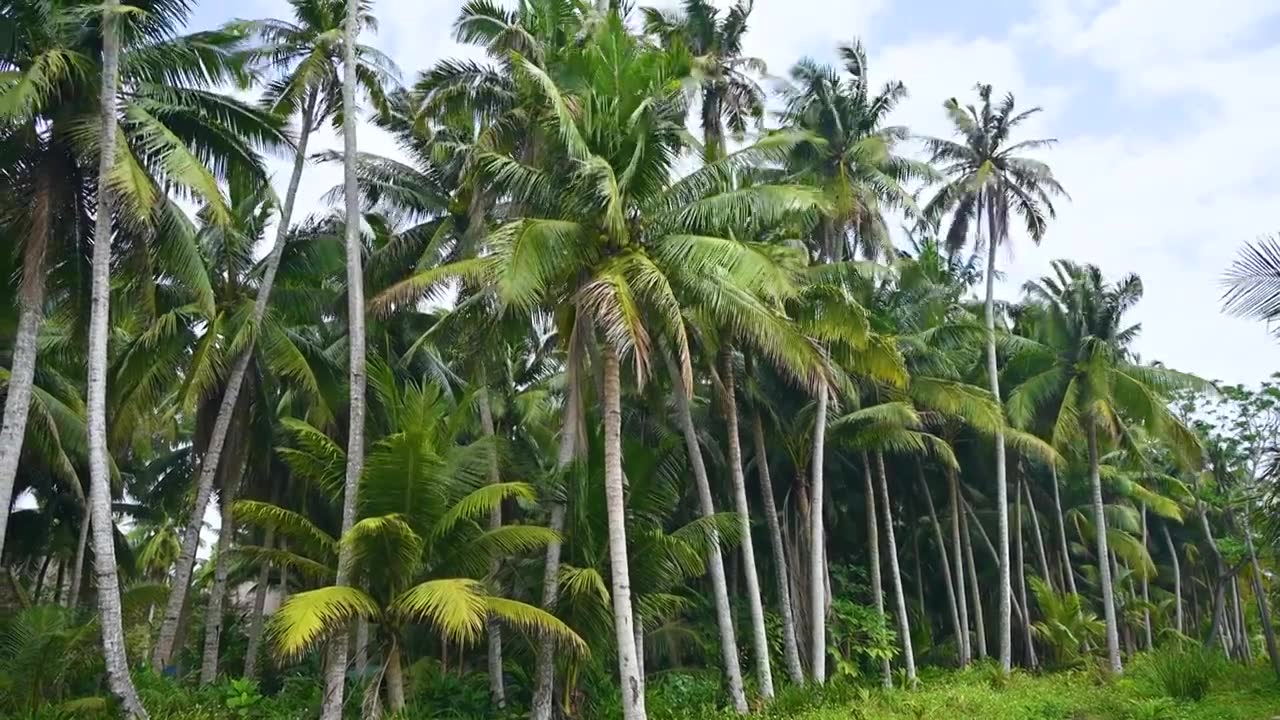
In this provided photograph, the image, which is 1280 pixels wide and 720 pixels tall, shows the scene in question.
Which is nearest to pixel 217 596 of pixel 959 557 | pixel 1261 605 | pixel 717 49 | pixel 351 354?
pixel 351 354

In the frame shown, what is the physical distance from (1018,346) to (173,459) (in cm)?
2133

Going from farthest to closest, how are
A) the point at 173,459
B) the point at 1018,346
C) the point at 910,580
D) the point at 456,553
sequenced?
the point at 910,580 < the point at 1018,346 < the point at 173,459 < the point at 456,553

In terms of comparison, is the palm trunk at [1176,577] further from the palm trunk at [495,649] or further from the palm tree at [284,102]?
the palm tree at [284,102]

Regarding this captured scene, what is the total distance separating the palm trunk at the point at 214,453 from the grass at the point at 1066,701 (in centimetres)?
978

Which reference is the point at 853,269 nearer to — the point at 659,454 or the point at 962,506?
the point at 659,454

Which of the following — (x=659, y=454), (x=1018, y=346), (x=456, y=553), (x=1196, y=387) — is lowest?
(x=456, y=553)

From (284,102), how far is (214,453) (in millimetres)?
5933

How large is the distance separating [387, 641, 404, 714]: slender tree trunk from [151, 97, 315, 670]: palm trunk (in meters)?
4.08

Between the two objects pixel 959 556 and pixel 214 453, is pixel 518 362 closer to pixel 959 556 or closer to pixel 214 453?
pixel 214 453

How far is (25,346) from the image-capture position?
41.8 feet

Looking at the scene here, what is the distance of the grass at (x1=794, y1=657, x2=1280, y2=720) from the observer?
1513 centimetres

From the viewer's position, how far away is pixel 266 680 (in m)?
21.3

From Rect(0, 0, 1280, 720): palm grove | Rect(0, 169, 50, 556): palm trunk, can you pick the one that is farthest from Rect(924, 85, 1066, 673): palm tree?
Rect(0, 169, 50, 556): palm trunk

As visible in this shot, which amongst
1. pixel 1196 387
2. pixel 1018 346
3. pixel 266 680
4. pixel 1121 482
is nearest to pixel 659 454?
pixel 266 680
